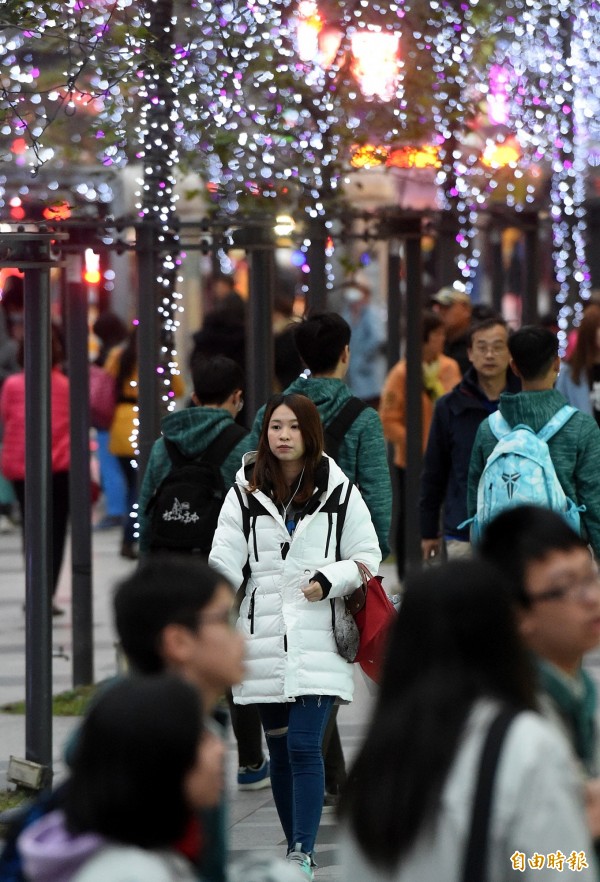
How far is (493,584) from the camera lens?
2.62 m

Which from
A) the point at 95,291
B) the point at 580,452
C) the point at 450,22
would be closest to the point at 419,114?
the point at 450,22

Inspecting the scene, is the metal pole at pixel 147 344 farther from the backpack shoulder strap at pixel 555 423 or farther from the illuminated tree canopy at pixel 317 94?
the backpack shoulder strap at pixel 555 423

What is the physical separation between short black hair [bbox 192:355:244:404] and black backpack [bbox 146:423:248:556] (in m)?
0.19

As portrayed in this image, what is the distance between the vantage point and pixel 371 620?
5594 mm

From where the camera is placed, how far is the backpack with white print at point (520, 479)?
19.6 feet

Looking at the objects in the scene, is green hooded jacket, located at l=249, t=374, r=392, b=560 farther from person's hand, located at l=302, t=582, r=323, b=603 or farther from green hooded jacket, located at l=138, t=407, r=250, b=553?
person's hand, located at l=302, t=582, r=323, b=603

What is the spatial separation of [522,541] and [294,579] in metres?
2.48

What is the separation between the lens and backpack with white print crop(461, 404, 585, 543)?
19.6 ft

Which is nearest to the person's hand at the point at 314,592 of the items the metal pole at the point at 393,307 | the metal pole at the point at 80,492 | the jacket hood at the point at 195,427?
the jacket hood at the point at 195,427

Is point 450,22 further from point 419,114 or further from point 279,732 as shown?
point 279,732

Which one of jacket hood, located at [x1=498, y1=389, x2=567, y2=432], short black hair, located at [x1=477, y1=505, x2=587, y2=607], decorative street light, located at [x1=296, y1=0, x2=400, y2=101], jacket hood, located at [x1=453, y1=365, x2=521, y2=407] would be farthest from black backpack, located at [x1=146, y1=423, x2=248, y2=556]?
decorative street light, located at [x1=296, y1=0, x2=400, y2=101]

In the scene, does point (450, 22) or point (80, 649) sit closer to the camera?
point (80, 649)

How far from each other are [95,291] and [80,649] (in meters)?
16.3

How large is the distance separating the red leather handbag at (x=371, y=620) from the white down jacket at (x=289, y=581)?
56mm
